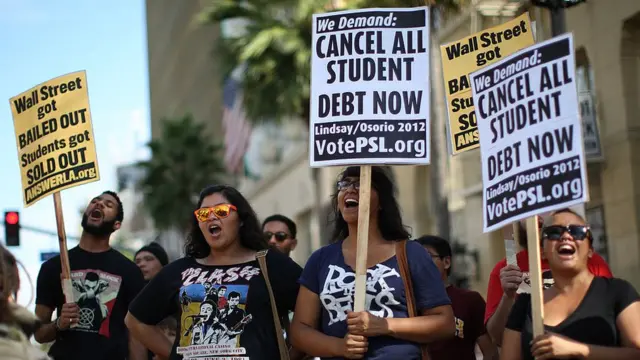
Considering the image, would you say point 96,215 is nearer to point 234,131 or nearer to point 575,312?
point 575,312

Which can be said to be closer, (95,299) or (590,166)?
(95,299)

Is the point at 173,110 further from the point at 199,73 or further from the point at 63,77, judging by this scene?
the point at 63,77

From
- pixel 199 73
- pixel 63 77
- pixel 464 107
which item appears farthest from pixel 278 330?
pixel 199 73

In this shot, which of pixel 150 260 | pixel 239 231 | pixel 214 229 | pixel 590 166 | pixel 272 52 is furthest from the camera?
pixel 272 52

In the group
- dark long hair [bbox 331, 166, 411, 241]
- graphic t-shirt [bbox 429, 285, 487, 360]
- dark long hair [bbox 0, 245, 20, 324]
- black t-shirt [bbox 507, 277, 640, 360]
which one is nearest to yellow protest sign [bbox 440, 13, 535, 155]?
graphic t-shirt [bbox 429, 285, 487, 360]

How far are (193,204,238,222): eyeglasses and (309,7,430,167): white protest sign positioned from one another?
593 mm

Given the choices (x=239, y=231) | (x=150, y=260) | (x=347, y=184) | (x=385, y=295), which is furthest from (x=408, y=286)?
(x=150, y=260)

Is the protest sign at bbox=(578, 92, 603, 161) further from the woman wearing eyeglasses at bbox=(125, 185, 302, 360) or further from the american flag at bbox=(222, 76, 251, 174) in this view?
the american flag at bbox=(222, 76, 251, 174)

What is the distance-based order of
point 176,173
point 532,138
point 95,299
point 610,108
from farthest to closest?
point 176,173, point 610,108, point 95,299, point 532,138

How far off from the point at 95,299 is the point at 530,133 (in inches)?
133

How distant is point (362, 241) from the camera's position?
6051 mm

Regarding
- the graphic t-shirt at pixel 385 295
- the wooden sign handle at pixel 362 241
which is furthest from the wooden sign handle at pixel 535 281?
the wooden sign handle at pixel 362 241

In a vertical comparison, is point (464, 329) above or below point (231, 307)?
below

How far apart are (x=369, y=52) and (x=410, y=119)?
47 centimetres
